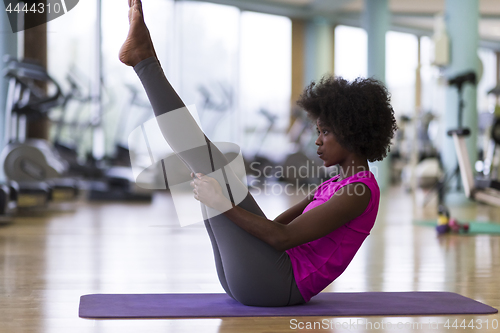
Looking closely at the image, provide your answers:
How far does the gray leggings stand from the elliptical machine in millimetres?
3547

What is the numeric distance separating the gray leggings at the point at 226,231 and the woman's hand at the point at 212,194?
4 cm

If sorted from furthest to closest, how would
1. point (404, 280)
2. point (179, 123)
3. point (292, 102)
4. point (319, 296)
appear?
point (292, 102) < point (404, 280) < point (319, 296) < point (179, 123)

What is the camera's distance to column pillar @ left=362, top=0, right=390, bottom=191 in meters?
7.20

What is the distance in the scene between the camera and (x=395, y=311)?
1.58 m

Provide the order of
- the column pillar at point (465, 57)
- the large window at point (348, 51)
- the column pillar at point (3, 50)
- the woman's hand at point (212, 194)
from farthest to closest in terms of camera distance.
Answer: the large window at point (348, 51) < the column pillar at point (465, 57) < the column pillar at point (3, 50) < the woman's hand at point (212, 194)

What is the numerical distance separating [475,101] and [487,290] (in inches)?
146

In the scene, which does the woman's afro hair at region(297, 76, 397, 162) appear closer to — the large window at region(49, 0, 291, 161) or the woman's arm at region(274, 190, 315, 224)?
the woman's arm at region(274, 190, 315, 224)

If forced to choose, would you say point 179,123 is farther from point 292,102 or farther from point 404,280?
point 292,102

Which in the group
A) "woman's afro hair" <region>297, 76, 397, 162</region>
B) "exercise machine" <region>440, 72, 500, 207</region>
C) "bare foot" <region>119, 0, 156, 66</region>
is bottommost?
"exercise machine" <region>440, 72, 500, 207</region>

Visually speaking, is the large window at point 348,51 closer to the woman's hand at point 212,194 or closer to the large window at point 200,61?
the large window at point 200,61

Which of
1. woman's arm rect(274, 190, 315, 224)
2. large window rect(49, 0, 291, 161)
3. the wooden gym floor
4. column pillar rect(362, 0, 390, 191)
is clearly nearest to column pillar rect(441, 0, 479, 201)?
the wooden gym floor

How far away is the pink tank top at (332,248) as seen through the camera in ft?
4.84

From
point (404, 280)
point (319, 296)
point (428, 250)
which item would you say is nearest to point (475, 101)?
point (428, 250)

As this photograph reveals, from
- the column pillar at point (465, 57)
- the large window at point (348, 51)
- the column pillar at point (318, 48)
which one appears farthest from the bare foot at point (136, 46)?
the large window at point (348, 51)
